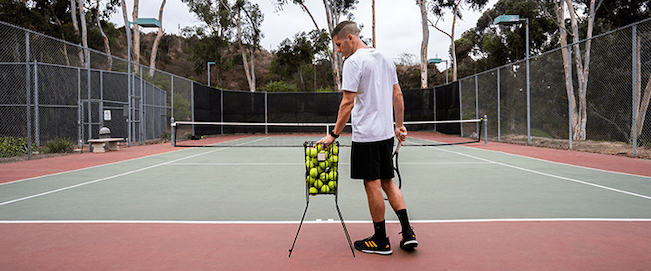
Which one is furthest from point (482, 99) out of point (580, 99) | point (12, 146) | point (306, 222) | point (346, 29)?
point (12, 146)

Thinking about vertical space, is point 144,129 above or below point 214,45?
below

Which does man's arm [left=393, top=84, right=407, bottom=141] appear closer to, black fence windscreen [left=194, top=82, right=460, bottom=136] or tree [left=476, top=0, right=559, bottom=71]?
black fence windscreen [left=194, top=82, right=460, bottom=136]

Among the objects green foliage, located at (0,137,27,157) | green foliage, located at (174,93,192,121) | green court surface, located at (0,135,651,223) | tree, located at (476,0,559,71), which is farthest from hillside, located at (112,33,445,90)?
green court surface, located at (0,135,651,223)

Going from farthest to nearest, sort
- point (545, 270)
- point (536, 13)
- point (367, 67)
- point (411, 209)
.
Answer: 1. point (536, 13)
2. point (411, 209)
3. point (367, 67)
4. point (545, 270)

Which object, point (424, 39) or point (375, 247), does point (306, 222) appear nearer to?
point (375, 247)

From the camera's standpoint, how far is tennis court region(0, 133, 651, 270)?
283 cm

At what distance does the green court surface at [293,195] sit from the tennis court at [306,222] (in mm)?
21

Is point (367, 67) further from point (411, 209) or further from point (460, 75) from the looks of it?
point (460, 75)

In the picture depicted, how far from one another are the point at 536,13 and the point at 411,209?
94.3ft

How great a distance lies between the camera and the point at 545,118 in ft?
44.1

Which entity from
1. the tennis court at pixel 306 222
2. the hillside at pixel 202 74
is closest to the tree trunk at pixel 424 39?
the hillside at pixel 202 74

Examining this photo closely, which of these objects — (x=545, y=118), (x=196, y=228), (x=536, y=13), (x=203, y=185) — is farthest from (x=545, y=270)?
(x=536, y=13)

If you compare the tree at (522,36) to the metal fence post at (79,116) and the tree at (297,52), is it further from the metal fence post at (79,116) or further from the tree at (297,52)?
the metal fence post at (79,116)

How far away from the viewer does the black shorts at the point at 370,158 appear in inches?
114
